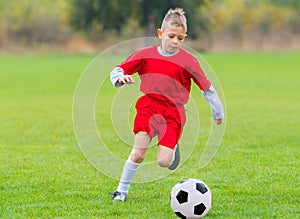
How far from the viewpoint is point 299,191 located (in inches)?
261

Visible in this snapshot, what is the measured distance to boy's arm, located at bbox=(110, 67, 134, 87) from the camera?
570 centimetres

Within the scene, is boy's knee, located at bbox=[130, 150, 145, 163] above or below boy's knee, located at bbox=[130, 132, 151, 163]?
below

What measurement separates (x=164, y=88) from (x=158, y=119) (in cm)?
29

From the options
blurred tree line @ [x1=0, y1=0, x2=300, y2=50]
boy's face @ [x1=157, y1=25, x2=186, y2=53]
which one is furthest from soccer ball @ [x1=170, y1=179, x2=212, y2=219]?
blurred tree line @ [x1=0, y1=0, x2=300, y2=50]

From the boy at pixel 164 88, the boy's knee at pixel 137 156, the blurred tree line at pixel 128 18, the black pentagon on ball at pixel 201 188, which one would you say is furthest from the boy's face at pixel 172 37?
the blurred tree line at pixel 128 18

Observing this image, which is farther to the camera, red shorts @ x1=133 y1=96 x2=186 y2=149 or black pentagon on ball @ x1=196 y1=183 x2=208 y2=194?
red shorts @ x1=133 y1=96 x2=186 y2=149

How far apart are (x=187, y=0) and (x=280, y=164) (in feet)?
150

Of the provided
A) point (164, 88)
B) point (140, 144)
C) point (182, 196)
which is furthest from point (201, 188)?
point (164, 88)

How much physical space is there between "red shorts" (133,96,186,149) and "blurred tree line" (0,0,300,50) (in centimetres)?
4589

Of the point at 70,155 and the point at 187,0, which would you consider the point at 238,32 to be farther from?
the point at 70,155

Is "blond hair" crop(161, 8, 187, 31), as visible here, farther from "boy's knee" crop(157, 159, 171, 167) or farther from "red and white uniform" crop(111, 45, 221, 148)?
"boy's knee" crop(157, 159, 171, 167)

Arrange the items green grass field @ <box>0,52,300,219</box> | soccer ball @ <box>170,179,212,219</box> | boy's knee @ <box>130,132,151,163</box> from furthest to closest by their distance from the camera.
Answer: boy's knee @ <box>130,132,151,163</box> < green grass field @ <box>0,52,300,219</box> < soccer ball @ <box>170,179,212,219</box>

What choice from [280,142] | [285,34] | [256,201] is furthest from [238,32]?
[256,201]

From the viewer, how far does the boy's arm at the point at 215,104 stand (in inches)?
237
